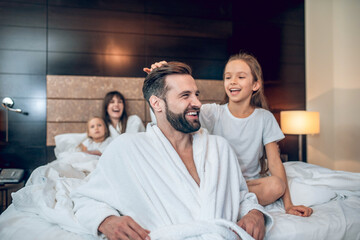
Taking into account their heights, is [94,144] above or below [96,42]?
below

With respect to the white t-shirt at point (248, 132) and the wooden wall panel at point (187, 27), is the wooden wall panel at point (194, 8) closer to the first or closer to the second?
the wooden wall panel at point (187, 27)

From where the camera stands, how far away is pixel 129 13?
3311mm

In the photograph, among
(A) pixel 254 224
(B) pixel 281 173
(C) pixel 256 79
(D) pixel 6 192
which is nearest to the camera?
(A) pixel 254 224

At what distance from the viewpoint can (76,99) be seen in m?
3.12

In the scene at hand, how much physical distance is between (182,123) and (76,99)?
219cm

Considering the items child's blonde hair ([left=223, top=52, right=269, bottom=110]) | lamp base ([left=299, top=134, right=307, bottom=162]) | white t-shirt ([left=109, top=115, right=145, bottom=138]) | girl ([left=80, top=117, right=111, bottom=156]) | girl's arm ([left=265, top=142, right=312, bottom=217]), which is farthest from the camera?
lamp base ([left=299, top=134, right=307, bottom=162])

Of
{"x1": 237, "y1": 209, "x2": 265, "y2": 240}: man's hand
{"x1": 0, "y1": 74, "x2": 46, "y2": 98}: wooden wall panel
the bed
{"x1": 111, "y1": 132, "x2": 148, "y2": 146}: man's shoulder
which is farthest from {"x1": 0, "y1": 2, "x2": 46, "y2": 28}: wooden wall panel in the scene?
{"x1": 237, "y1": 209, "x2": 265, "y2": 240}: man's hand

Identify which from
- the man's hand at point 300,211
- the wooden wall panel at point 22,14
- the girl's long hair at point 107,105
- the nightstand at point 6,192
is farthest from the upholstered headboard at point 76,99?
the man's hand at point 300,211

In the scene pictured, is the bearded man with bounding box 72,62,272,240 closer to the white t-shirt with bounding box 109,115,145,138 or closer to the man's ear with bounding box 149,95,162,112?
the man's ear with bounding box 149,95,162,112

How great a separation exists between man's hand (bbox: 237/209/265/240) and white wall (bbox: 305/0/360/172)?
2.57 m

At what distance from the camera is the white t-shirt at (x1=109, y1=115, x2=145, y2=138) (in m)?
2.96

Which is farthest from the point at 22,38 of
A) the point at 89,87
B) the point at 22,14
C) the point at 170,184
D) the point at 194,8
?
the point at 170,184

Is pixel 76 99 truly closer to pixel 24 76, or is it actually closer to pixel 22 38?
pixel 24 76

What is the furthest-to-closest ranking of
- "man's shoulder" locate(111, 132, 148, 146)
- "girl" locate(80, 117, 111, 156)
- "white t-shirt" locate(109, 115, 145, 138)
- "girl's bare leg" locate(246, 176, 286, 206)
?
"white t-shirt" locate(109, 115, 145, 138), "girl" locate(80, 117, 111, 156), "girl's bare leg" locate(246, 176, 286, 206), "man's shoulder" locate(111, 132, 148, 146)
